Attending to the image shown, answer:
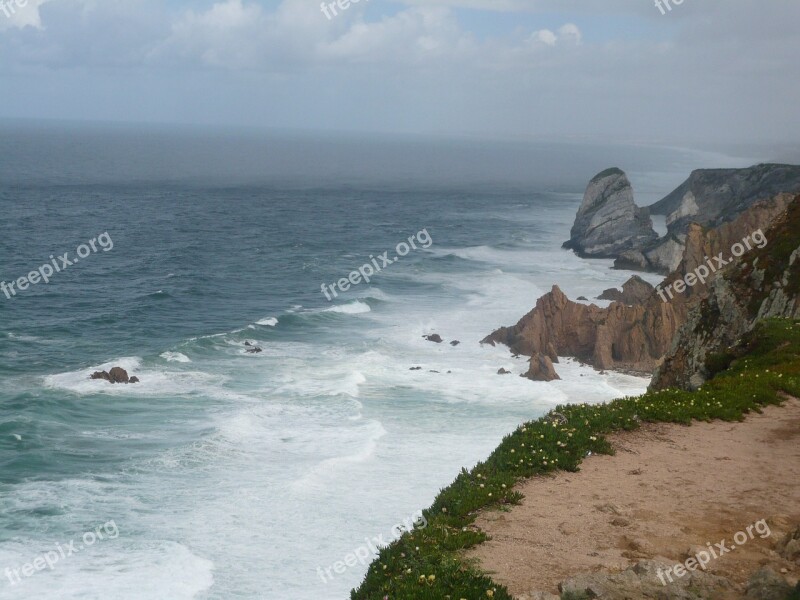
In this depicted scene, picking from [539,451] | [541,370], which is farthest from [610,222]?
[539,451]

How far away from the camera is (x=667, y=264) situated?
8675cm

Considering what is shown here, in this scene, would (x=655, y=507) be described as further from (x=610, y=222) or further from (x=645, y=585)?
(x=610, y=222)

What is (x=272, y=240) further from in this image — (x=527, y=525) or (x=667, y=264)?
(x=527, y=525)

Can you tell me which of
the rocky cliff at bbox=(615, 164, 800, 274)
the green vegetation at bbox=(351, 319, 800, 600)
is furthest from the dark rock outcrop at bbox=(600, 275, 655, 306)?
the green vegetation at bbox=(351, 319, 800, 600)

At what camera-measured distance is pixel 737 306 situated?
97.1 feet

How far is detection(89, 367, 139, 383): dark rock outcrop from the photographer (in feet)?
154

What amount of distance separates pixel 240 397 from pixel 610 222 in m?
71.3

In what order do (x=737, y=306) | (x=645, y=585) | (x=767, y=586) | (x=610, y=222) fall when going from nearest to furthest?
(x=767, y=586), (x=645, y=585), (x=737, y=306), (x=610, y=222)

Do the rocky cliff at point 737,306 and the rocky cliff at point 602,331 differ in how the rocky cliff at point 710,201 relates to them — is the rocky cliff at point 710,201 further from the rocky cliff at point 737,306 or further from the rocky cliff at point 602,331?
the rocky cliff at point 737,306

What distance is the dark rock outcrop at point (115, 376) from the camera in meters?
46.8

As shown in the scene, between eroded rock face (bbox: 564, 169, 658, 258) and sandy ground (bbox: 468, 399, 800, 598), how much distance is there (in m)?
82.5

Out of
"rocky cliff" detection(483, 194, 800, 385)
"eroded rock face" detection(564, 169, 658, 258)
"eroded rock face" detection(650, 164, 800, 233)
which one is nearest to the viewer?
"rocky cliff" detection(483, 194, 800, 385)

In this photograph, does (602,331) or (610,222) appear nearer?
(602,331)

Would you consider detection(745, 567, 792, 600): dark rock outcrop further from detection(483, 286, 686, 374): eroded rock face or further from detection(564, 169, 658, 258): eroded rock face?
detection(564, 169, 658, 258): eroded rock face
